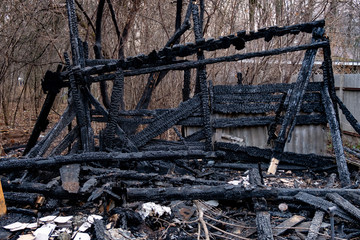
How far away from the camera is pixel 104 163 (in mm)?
5980

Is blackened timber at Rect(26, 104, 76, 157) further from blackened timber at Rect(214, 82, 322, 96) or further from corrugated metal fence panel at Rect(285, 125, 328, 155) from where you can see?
corrugated metal fence panel at Rect(285, 125, 328, 155)

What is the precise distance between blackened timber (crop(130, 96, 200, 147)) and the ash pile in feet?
0.07

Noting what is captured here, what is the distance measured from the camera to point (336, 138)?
210 inches

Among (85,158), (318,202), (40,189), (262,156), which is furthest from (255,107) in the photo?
(40,189)

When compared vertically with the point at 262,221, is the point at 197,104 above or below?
above

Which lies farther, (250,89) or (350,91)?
(350,91)

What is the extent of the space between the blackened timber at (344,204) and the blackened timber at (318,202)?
0.23 feet

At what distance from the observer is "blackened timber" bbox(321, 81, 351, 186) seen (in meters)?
5.08

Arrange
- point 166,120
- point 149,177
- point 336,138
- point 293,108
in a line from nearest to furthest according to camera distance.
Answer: point 149,177 → point 336,138 → point 293,108 → point 166,120

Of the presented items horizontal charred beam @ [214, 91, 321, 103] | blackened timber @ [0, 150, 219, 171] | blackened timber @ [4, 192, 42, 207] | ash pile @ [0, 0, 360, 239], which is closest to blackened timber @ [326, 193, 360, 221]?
ash pile @ [0, 0, 360, 239]

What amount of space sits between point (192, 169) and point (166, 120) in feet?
3.77

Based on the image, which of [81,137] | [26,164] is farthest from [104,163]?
[26,164]

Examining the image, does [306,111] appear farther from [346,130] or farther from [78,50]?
[78,50]

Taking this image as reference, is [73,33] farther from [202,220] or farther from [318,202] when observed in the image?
[318,202]
